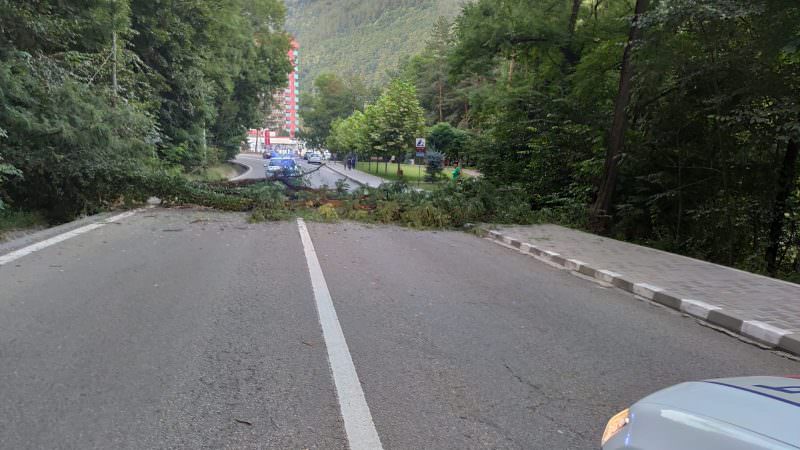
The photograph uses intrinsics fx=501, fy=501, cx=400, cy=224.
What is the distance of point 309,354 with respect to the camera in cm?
454

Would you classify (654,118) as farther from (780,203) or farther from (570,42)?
(570,42)

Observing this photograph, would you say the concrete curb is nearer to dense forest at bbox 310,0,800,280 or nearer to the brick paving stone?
the brick paving stone

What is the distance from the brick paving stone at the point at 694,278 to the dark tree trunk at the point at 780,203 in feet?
8.09

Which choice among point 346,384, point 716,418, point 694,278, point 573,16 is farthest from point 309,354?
point 573,16

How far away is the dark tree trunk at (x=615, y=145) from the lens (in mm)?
12992

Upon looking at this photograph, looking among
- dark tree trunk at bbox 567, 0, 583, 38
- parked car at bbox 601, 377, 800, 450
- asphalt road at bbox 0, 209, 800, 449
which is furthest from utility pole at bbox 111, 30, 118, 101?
parked car at bbox 601, 377, 800, 450

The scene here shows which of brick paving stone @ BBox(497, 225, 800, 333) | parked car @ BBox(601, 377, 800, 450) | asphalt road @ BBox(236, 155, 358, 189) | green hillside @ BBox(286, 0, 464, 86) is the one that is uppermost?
green hillside @ BBox(286, 0, 464, 86)

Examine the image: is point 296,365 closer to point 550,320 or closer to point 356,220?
point 550,320

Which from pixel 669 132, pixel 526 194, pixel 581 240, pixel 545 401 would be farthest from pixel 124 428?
pixel 526 194

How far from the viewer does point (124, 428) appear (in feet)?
10.5

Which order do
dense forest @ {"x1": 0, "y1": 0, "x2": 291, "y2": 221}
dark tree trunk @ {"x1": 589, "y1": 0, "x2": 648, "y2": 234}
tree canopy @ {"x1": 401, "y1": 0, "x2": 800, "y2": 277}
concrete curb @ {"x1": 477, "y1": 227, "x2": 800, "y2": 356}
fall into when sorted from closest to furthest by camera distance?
1. concrete curb @ {"x1": 477, "y1": 227, "x2": 800, "y2": 356}
2. tree canopy @ {"x1": 401, "y1": 0, "x2": 800, "y2": 277}
3. dense forest @ {"x1": 0, "y1": 0, "x2": 291, "y2": 221}
4. dark tree trunk @ {"x1": 589, "y1": 0, "x2": 648, "y2": 234}

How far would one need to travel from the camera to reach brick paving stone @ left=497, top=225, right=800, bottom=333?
21.1 feet

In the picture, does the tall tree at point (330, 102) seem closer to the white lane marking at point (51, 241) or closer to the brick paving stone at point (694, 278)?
the white lane marking at point (51, 241)

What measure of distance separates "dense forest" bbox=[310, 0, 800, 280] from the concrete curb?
407 centimetres
